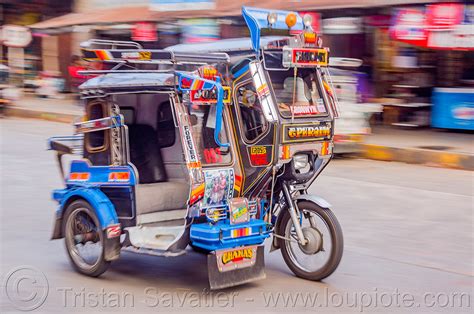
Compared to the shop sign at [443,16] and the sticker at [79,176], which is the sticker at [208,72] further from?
the shop sign at [443,16]

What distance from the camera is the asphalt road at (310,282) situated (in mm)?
5664

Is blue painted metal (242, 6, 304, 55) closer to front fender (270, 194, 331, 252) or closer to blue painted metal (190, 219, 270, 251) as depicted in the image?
front fender (270, 194, 331, 252)

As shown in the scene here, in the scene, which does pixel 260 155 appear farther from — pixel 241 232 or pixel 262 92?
pixel 241 232

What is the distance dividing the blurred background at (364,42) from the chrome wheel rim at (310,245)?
12.1ft

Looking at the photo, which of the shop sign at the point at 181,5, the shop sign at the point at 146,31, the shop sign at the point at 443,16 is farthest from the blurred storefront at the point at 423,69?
the shop sign at the point at 146,31

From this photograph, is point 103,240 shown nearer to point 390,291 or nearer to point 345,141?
point 390,291

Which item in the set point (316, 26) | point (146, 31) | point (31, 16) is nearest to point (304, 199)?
point (316, 26)

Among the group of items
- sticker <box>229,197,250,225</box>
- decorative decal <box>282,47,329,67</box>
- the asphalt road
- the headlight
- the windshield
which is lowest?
the asphalt road

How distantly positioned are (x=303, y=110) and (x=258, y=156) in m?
0.58

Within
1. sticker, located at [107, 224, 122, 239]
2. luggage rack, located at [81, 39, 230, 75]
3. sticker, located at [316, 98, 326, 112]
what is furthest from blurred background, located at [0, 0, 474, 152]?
sticker, located at [107, 224, 122, 239]

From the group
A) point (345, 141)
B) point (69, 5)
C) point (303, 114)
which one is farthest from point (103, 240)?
point (69, 5)

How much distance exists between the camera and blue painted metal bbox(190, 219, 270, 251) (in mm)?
5570

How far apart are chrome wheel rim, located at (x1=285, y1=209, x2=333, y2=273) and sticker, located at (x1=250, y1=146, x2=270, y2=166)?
580 millimetres

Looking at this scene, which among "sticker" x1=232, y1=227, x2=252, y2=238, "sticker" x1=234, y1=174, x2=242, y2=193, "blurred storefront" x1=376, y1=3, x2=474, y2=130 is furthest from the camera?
"blurred storefront" x1=376, y1=3, x2=474, y2=130
